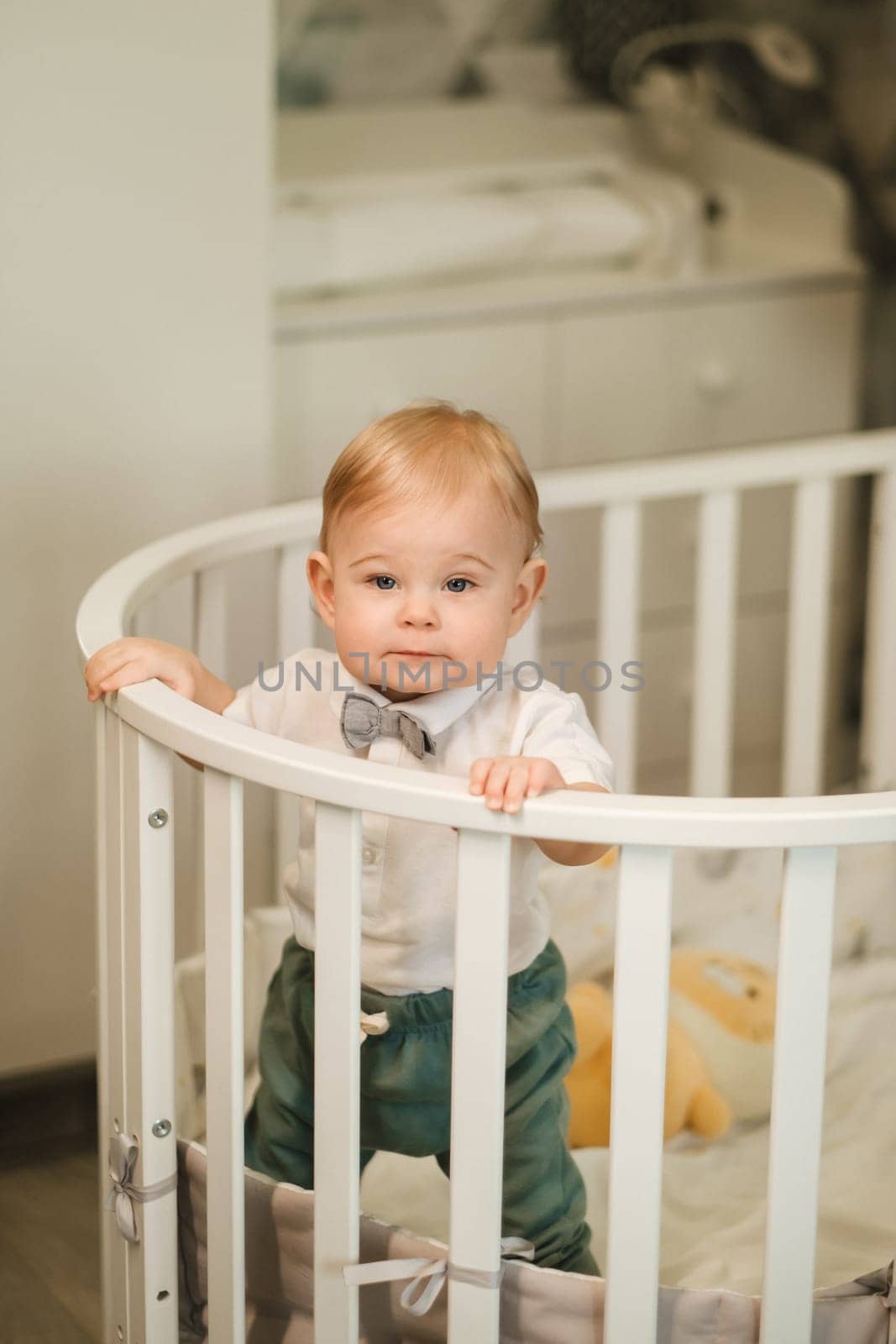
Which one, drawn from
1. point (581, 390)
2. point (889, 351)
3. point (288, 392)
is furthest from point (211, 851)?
point (889, 351)

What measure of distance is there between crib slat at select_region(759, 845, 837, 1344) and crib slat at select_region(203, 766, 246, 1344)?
0.33m

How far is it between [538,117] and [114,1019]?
1502 millimetres

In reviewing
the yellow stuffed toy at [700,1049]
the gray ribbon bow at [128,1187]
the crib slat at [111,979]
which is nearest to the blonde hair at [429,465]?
the crib slat at [111,979]

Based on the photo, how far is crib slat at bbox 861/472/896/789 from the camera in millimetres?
1846

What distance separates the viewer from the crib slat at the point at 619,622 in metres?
1.70

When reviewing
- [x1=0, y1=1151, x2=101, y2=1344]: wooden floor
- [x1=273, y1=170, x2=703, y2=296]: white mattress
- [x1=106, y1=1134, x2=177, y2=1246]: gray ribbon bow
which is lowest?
[x1=0, y1=1151, x2=101, y2=1344]: wooden floor

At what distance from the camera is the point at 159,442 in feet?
5.57

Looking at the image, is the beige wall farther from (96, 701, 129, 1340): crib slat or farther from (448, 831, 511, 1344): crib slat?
(448, 831, 511, 1344): crib slat

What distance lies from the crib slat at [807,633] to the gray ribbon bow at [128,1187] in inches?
33.2

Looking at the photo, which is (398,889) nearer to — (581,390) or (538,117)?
(581,390)

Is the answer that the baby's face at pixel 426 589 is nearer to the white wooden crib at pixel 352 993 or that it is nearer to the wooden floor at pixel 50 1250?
the white wooden crib at pixel 352 993

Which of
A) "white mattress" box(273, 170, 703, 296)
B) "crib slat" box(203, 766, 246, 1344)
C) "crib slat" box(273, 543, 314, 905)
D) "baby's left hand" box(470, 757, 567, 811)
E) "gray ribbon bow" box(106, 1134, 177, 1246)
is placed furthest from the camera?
"white mattress" box(273, 170, 703, 296)

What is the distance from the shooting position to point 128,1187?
1.23 metres

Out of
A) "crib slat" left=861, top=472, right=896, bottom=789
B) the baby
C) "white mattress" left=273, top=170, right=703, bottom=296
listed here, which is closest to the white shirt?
the baby
